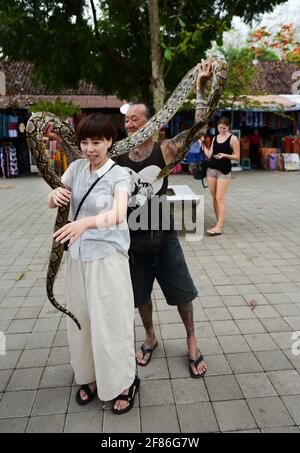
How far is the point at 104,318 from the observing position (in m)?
2.33

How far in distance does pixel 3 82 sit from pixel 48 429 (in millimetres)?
12770

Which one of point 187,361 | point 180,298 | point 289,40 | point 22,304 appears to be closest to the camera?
point 180,298

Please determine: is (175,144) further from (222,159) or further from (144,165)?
(222,159)

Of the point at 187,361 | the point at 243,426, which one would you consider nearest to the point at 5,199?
the point at 187,361

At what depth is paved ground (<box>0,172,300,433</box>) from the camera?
8.06ft

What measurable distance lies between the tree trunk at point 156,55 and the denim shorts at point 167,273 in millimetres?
4700

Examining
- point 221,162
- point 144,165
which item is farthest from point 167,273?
point 221,162

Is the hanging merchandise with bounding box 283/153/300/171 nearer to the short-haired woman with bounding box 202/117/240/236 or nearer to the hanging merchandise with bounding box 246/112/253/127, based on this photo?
the hanging merchandise with bounding box 246/112/253/127

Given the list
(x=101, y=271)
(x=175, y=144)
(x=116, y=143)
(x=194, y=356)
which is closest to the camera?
(x=101, y=271)

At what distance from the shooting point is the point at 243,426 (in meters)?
2.37

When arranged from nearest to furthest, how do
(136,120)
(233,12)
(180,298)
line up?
(136,120) < (180,298) < (233,12)

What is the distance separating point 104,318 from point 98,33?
292 inches

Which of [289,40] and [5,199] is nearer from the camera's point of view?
[5,199]
